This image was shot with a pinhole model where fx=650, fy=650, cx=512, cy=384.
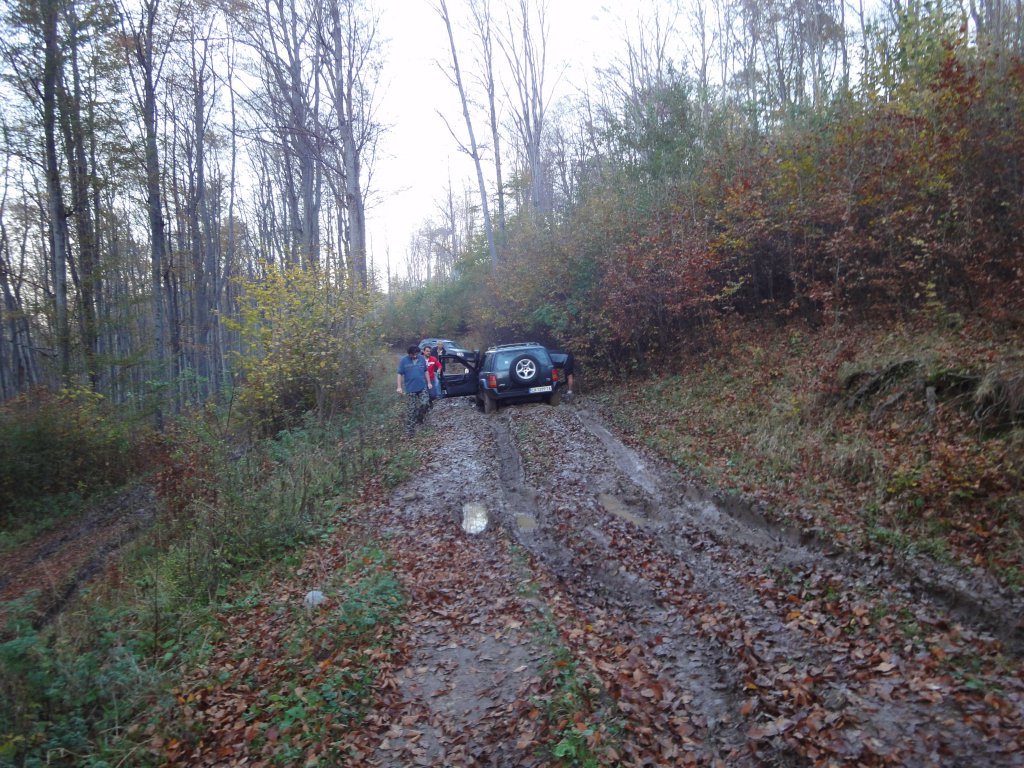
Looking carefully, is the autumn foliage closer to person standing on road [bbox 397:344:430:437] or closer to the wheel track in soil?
the wheel track in soil

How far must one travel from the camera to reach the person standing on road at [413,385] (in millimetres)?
14164

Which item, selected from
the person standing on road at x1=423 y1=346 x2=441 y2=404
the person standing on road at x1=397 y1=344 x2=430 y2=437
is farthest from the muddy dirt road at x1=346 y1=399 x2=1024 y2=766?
the person standing on road at x1=423 y1=346 x2=441 y2=404

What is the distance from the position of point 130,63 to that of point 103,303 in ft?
23.0

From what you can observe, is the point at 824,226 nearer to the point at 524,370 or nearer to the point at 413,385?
the point at 524,370

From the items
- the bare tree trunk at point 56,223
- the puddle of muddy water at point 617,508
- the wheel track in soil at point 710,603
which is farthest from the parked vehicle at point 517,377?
the bare tree trunk at point 56,223

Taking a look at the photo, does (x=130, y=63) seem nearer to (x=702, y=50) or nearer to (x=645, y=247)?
(x=645, y=247)

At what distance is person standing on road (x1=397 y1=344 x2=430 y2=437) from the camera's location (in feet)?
46.5

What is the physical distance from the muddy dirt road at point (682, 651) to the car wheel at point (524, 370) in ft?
23.4

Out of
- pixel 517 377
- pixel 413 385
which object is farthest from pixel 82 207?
pixel 517 377

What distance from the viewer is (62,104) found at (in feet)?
53.6

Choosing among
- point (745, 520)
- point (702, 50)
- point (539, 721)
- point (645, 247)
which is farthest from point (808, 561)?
point (702, 50)

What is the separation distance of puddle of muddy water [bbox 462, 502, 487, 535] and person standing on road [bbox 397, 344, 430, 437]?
4903 mm

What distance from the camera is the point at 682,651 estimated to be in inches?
206

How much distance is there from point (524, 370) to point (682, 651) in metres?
10.9
